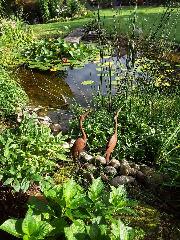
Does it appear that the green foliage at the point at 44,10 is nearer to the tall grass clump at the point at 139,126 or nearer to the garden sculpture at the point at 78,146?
the tall grass clump at the point at 139,126

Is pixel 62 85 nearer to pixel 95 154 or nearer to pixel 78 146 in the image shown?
pixel 95 154

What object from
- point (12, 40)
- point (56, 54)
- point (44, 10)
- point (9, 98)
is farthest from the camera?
point (44, 10)

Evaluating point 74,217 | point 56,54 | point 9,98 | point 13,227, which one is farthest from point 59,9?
point 13,227

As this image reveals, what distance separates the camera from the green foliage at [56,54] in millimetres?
8758

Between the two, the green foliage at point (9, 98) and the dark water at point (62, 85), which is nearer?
the green foliage at point (9, 98)

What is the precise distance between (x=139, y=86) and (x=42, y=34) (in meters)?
6.09

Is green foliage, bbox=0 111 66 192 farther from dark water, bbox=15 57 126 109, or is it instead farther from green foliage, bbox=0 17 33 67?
green foliage, bbox=0 17 33 67

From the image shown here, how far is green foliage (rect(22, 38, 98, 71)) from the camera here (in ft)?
28.7

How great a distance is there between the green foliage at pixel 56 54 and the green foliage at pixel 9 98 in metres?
2.15

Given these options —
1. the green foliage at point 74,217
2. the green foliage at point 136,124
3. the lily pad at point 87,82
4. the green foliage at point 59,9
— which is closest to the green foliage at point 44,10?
the green foliage at point 59,9

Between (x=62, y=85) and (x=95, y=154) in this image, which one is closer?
(x=95, y=154)

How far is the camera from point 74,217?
3410mm

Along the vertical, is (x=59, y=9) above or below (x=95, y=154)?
above

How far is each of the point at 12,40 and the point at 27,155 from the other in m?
6.29
